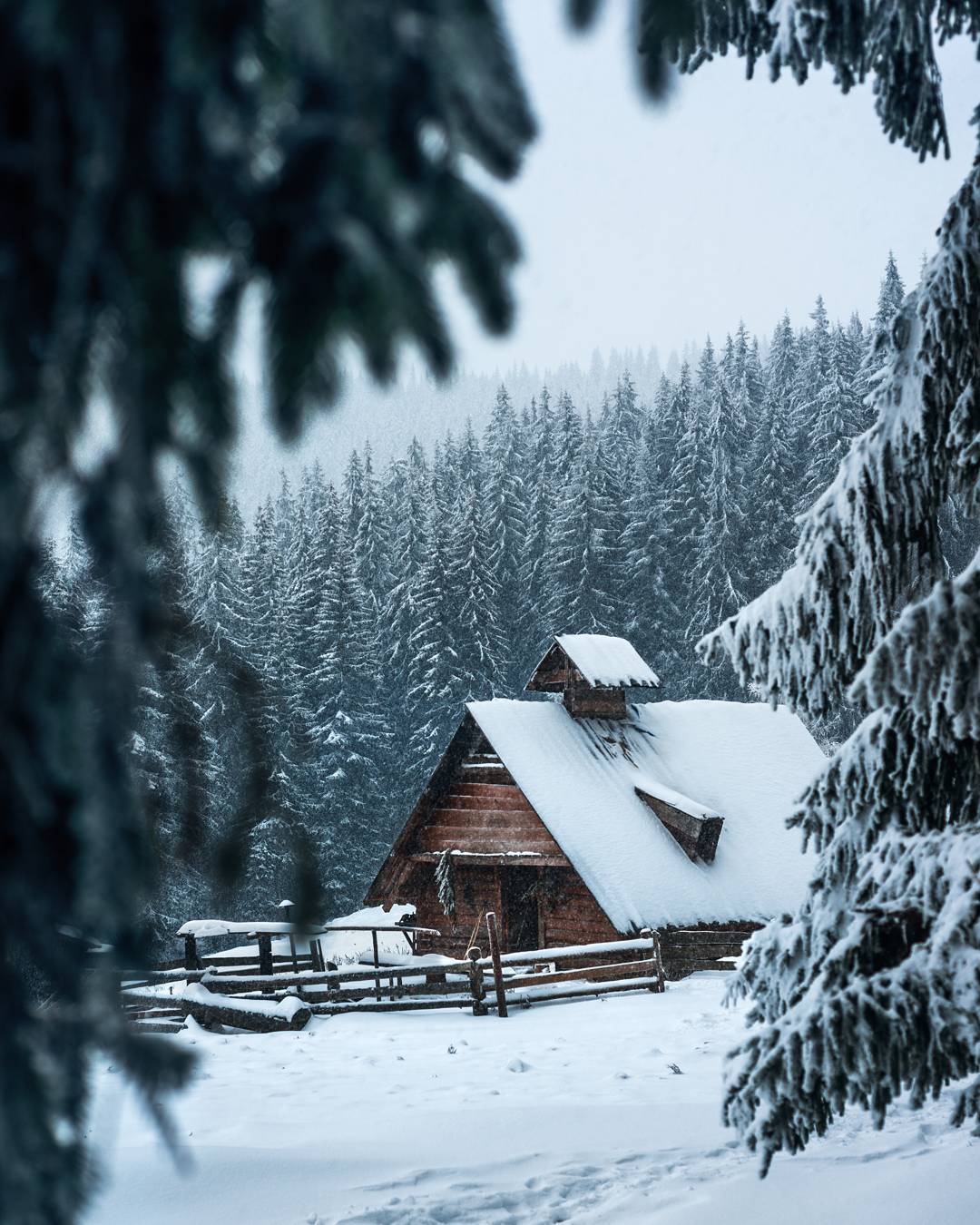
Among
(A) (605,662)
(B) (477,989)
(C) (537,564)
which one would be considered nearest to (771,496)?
Answer: (C) (537,564)

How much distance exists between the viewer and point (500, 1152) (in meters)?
6.96

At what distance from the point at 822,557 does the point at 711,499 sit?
44.3 meters

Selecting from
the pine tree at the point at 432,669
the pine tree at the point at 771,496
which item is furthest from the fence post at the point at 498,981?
the pine tree at the point at 771,496

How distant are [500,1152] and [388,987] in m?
8.44

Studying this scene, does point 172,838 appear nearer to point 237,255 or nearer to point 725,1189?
point 237,255

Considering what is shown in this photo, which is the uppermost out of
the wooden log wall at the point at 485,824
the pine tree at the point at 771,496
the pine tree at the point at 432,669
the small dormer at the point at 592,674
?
the pine tree at the point at 771,496

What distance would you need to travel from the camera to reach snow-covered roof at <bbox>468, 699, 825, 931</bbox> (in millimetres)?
18719

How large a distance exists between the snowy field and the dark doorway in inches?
382

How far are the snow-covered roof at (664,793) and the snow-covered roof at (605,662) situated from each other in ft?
4.20

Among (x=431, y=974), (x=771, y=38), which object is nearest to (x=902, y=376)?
(x=771, y=38)

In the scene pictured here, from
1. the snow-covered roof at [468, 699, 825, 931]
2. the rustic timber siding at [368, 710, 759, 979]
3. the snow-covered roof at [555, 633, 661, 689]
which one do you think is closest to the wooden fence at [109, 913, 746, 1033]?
the rustic timber siding at [368, 710, 759, 979]

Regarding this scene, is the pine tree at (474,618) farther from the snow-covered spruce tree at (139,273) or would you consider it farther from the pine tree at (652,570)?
the snow-covered spruce tree at (139,273)

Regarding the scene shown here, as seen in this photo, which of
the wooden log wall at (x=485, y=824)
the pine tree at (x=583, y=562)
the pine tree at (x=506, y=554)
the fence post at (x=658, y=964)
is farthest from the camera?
the pine tree at (x=506, y=554)

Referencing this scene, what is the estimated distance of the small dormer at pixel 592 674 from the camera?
21.9m
